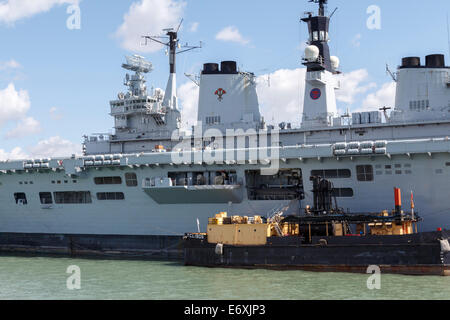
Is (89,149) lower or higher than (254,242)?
higher

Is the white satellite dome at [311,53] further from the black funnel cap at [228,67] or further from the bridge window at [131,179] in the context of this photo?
the bridge window at [131,179]

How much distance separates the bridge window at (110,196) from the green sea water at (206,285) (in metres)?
4.91

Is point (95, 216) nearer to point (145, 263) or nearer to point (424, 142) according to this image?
point (145, 263)

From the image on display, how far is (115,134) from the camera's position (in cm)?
3072

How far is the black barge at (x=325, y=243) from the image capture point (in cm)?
1761

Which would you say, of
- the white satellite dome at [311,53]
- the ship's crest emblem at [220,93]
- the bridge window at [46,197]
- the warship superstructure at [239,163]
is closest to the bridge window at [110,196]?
the warship superstructure at [239,163]

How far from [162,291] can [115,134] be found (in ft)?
53.2

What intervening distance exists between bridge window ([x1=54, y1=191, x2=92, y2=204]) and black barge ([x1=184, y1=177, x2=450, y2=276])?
7574mm

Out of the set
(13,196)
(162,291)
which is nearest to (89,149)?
(13,196)

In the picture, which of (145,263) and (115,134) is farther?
(115,134)

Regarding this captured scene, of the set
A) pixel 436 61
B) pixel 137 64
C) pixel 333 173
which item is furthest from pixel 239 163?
pixel 137 64

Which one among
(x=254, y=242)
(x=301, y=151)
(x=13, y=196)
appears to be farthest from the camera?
(x=13, y=196)

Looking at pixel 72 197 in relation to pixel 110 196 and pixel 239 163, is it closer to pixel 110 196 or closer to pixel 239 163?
pixel 110 196
